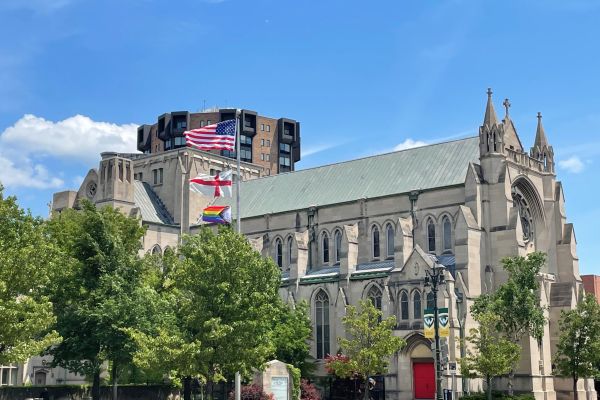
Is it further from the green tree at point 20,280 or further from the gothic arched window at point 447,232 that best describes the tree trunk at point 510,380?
the green tree at point 20,280

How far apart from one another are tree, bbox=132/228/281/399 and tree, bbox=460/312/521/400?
16.9m

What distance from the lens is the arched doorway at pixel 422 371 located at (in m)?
59.3

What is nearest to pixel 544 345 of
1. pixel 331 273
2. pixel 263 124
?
pixel 331 273

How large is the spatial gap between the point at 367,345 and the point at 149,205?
3703 cm

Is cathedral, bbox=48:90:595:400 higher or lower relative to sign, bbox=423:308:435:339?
higher

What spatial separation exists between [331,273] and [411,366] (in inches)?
520

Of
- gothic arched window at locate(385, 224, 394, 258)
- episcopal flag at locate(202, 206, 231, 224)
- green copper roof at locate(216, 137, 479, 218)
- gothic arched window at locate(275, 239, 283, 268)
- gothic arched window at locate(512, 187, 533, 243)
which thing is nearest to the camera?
episcopal flag at locate(202, 206, 231, 224)

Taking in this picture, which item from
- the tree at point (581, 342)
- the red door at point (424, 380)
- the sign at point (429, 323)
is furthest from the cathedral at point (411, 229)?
the sign at point (429, 323)

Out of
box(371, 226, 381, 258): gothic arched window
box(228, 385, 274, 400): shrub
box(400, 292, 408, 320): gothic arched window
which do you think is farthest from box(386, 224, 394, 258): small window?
box(228, 385, 274, 400): shrub

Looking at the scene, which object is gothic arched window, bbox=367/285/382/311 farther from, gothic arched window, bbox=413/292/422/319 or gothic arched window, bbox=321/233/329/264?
gothic arched window, bbox=321/233/329/264

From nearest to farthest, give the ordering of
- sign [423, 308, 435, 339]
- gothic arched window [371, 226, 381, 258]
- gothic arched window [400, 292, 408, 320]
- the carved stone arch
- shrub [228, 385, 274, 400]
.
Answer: sign [423, 308, 435, 339] < shrub [228, 385, 274, 400] < the carved stone arch < gothic arched window [400, 292, 408, 320] < gothic arched window [371, 226, 381, 258]

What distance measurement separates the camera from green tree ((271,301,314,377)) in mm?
61438

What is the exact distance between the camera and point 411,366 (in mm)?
60031

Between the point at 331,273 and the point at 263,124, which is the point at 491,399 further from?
the point at 263,124
